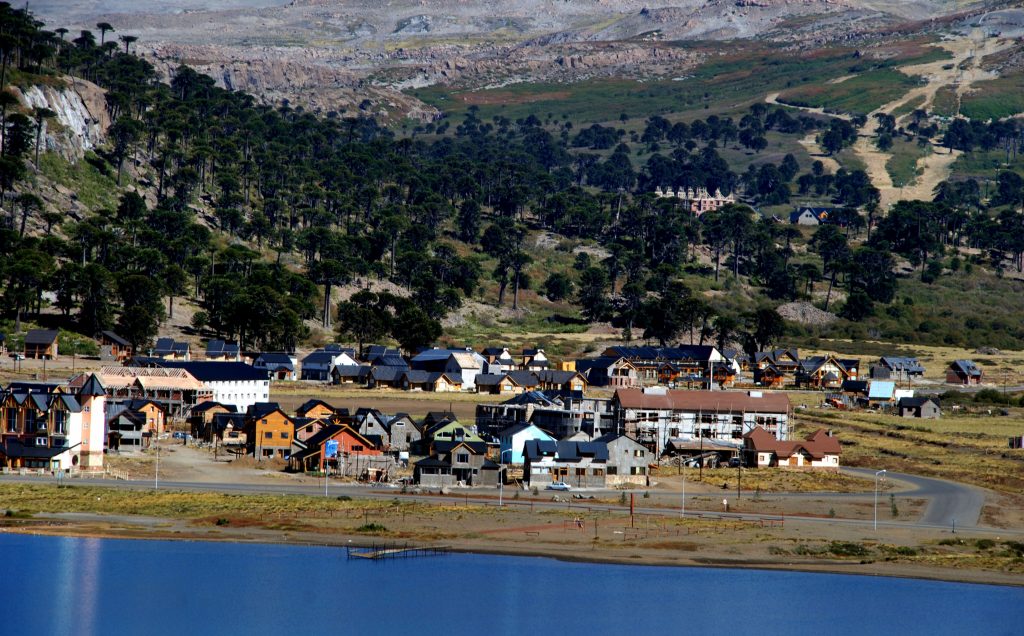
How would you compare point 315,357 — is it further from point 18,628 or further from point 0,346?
point 18,628

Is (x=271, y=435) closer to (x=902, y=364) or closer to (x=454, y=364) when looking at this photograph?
(x=454, y=364)

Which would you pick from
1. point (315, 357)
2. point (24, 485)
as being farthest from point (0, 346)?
point (24, 485)

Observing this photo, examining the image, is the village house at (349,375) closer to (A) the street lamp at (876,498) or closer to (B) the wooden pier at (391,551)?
(A) the street lamp at (876,498)

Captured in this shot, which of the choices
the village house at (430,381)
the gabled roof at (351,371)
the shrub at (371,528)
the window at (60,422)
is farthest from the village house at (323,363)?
the shrub at (371,528)

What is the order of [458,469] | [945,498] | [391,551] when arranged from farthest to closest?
1. [458,469]
2. [945,498]
3. [391,551]

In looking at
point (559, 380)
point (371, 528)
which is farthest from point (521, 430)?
point (559, 380)

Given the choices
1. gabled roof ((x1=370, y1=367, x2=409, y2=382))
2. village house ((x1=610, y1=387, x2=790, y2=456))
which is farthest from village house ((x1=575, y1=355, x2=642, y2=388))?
village house ((x1=610, y1=387, x2=790, y2=456))

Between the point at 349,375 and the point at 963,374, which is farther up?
the point at 963,374
